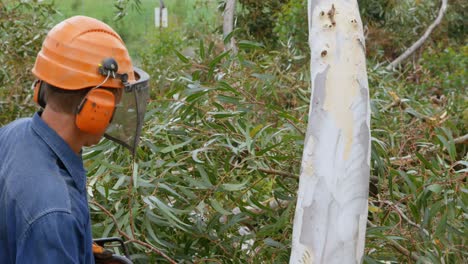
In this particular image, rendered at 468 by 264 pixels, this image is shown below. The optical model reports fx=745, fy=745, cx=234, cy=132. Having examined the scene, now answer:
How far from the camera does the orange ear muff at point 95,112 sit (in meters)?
2.15

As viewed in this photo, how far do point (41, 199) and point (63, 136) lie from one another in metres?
0.28

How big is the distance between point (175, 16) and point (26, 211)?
13.9 meters

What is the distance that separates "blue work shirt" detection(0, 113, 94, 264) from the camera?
6.45 ft

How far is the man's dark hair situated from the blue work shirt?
2.6 inches

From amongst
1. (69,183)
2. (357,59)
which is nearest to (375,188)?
(357,59)

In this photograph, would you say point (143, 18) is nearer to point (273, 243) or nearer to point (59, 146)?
point (273, 243)

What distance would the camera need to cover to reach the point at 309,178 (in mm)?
2631

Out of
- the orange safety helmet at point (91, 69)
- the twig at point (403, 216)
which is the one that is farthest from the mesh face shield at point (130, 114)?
the twig at point (403, 216)

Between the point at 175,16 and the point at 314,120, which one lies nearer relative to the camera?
the point at 314,120

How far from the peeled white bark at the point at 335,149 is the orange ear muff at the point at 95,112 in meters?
0.79

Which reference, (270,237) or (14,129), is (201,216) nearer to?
(270,237)

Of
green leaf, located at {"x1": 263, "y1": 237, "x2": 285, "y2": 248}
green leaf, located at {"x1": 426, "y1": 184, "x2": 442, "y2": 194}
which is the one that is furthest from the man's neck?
green leaf, located at {"x1": 426, "y1": 184, "x2": 442, "y2": 194}

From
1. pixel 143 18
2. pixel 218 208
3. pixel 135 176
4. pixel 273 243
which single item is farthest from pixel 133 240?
pixel 143 18

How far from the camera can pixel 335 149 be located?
262 centimetres
